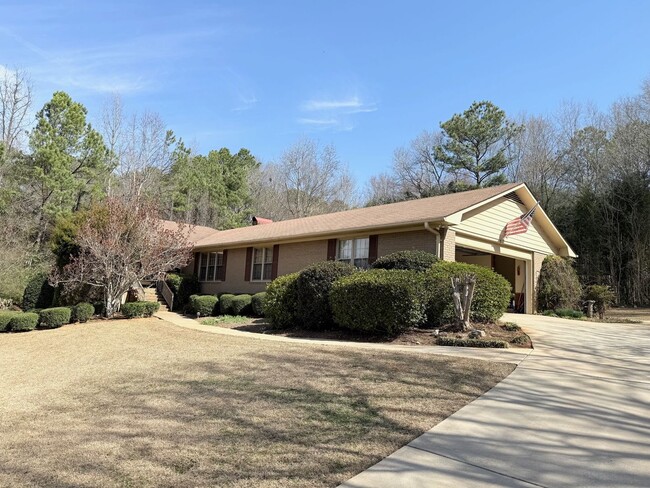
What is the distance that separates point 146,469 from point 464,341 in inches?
283

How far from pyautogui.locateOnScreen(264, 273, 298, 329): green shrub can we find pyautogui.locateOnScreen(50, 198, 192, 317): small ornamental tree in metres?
5.71

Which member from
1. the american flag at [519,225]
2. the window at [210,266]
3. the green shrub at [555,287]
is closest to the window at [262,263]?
the window at [210,266]

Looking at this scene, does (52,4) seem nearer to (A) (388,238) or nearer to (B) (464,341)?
(A) (388,238)

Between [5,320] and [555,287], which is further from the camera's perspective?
[555,287]

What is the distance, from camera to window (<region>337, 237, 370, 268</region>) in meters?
15.9

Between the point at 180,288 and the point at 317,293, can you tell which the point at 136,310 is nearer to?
the point at 180,288

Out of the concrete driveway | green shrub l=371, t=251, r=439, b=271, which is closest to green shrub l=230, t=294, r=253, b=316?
green shrub l=371, t=251, r=439, b=271

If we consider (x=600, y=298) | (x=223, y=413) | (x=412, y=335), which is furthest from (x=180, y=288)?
(x=600, y=298)

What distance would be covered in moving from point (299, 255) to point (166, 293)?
8.08m

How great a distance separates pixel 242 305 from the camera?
17.8 meters

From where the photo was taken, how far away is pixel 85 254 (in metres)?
17.0

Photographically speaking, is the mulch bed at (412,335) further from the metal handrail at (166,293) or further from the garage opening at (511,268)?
the metal handrail at (166,293)

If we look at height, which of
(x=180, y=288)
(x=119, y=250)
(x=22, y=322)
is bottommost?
(x=22, y=322)

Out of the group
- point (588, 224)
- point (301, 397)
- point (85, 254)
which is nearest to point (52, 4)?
point (85, 254)
